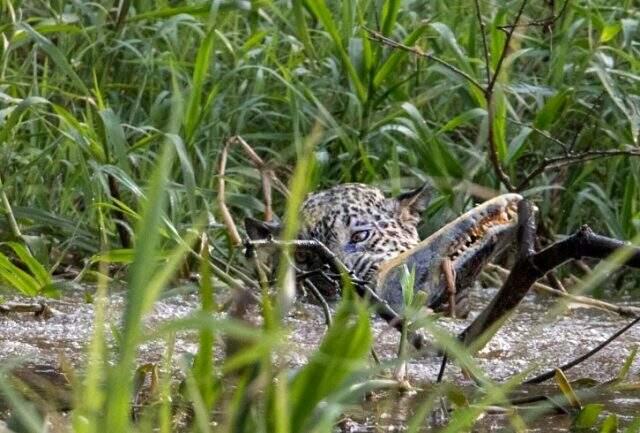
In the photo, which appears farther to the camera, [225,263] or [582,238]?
[225,263]

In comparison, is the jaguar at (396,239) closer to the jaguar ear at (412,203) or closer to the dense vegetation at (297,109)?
the jaguar ear at (412,203)

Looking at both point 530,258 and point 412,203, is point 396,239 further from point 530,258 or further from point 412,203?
point 530,258

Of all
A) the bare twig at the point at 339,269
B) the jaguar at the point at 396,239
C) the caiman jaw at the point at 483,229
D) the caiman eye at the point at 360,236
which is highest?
the bare twig at the point at 339,269

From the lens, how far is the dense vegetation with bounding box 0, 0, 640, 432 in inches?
162

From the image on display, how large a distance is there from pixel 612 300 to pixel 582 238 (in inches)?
74.0


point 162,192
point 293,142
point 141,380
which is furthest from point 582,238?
point 293,142

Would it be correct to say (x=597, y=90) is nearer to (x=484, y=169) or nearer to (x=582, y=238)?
(x=484, y=169)

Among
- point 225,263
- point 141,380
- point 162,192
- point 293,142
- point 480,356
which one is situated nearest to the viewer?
point 162,192

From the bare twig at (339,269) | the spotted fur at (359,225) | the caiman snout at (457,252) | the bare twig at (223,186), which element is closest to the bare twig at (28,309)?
the bare twig at (223,186)

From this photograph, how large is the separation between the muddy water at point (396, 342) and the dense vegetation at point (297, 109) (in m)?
0.12

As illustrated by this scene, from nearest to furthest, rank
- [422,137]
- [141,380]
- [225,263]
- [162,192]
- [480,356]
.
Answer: [162,192]
[141,380]
[480,356]
[225,263]
[422,137]

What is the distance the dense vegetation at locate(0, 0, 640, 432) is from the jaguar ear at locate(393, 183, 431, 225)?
135 millimetres

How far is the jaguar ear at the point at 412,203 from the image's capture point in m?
4.16

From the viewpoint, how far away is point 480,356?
3.45m
